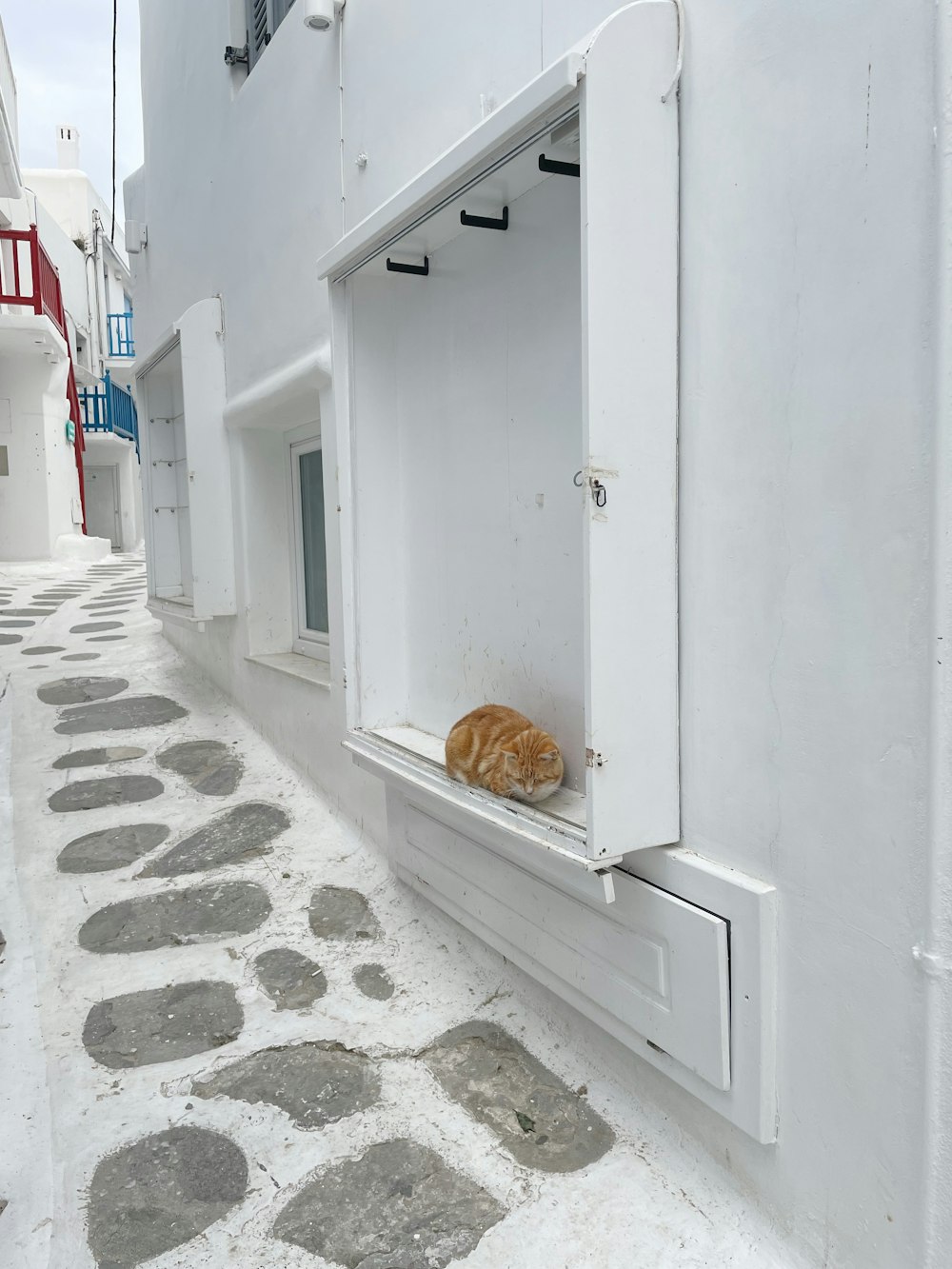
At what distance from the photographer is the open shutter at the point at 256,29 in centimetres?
416

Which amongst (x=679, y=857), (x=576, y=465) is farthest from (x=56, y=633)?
(x=679, y=857)

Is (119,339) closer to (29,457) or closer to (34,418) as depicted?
(34,418)

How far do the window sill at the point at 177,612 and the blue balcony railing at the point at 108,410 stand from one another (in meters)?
12.5

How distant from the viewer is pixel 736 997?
158 centimetres

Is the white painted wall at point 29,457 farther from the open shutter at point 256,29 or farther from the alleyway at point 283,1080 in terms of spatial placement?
the alleyway at point 283,1080

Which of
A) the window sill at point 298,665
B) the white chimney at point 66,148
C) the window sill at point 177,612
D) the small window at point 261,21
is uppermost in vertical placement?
the white chimney at point 66,148

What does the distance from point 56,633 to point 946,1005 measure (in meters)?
7.18

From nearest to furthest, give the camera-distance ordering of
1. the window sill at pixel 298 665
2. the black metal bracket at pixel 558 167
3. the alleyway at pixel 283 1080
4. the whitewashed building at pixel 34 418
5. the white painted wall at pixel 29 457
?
the alleyway at pixel 283 1080 → the black metal bracket at pixel 558 167 → the window sill at pixel 298 665 → the whitewashed building at pixel 34 418 → the white painted wall at pixel 29 457

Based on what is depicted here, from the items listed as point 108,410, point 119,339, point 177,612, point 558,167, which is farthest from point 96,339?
point 558,167

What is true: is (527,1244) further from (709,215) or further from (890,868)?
(709,215)

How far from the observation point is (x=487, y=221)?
2.25 m

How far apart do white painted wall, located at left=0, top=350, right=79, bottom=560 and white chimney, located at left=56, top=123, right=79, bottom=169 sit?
10.0m

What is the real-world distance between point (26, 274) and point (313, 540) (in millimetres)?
10518

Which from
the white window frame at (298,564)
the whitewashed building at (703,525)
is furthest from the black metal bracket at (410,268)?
the white window frame at (298,564)
